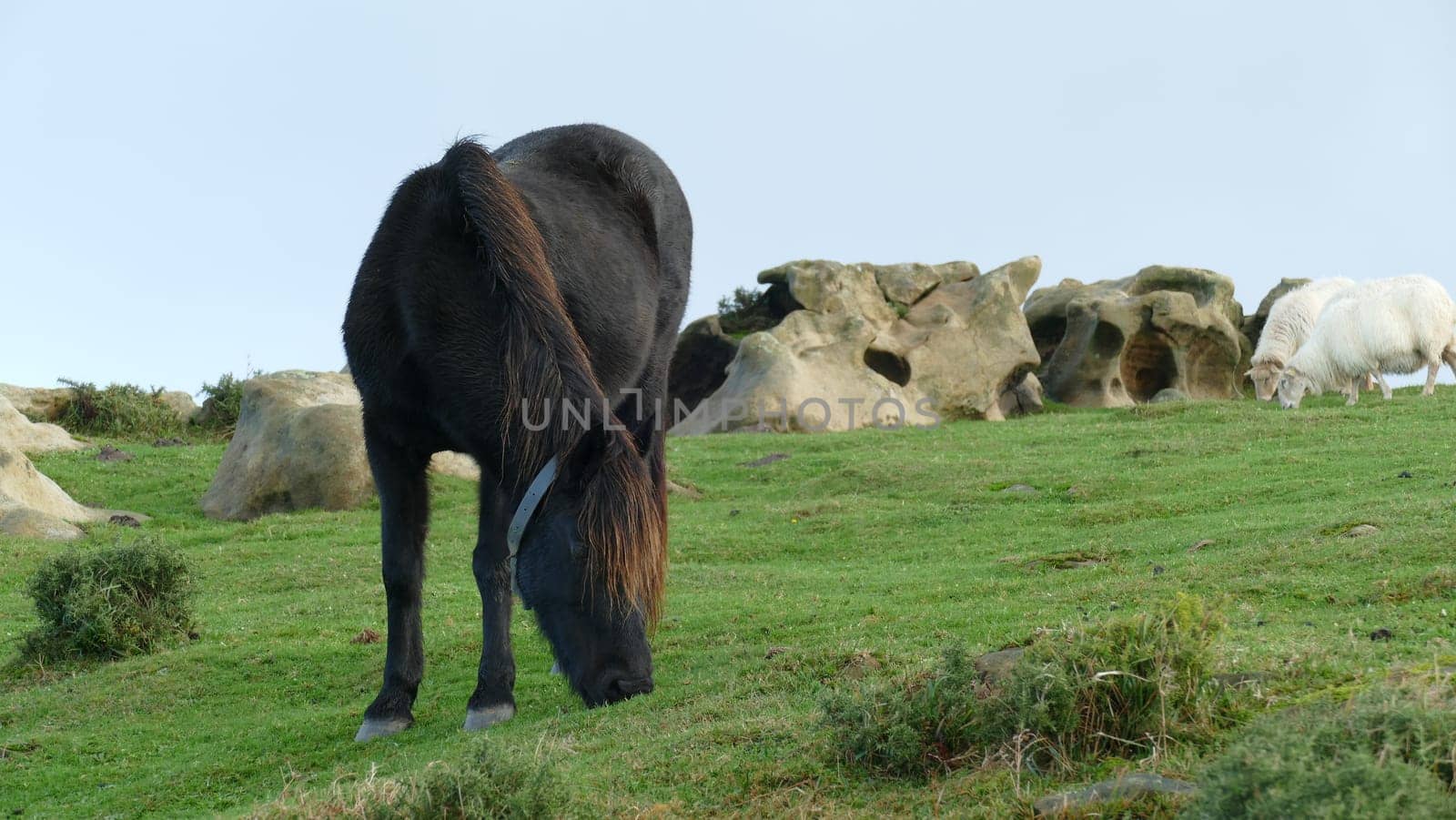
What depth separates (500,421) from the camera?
5.95 m

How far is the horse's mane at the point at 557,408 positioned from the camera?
5.63 m

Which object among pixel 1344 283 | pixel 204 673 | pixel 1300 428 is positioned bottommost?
pixel 204 673

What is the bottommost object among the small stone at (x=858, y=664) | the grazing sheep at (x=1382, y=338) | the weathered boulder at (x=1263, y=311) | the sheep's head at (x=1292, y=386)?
the small stone at (x=858, y=664)

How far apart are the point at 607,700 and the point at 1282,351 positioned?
2429cm

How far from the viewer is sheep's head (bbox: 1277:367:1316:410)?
22891 mm

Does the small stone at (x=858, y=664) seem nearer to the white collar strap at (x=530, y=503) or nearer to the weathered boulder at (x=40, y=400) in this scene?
the white collar strap at (x=530, y=503)

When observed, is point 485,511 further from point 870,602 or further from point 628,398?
point 870,602

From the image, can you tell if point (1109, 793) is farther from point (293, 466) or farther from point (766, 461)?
point (766, 461)

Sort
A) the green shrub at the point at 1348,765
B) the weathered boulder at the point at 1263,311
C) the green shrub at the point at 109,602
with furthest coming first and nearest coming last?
the weathered boulder at the point at 1263,311 < the green shrub at the point at 109,602 < the green shrub at the point at 1348,765

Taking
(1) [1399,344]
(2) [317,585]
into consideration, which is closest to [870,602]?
(2) [317,585]

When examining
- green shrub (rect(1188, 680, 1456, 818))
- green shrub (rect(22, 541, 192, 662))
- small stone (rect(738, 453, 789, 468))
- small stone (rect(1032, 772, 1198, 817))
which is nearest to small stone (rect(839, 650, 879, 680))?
small stone (rect(1032, 772, 1198, 817))

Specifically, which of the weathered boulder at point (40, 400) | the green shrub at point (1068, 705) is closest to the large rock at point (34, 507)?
the weathered boulder at point (40, 400)

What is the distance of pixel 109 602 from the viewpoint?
959 centimetres

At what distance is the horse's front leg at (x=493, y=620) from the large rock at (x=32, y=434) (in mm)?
14381
